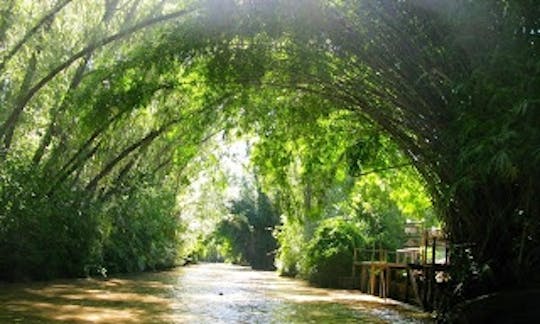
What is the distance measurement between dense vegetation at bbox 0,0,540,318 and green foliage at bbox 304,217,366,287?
18.4 ft

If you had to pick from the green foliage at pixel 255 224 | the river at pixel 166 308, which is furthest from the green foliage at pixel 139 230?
the green foliage at pixel 255 224

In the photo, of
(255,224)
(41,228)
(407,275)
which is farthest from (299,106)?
(255,224)

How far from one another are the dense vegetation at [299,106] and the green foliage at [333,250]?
221 inches

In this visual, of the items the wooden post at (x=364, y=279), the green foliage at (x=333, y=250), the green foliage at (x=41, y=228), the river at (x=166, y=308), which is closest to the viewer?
the river at (x=166, y=308)

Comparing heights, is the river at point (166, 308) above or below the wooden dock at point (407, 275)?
below

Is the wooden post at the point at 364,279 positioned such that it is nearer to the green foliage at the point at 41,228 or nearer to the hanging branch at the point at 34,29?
the green foliage at the point at 41,228

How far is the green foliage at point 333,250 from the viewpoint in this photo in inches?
811

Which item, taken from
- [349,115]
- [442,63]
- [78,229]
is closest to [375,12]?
[442,63]

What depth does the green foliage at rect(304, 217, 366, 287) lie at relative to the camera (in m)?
20.6

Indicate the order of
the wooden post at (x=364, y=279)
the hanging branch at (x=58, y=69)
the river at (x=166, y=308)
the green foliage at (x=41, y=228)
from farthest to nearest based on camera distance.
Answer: the wooden post at (x=364, y=279) → the green foliage at (x=41, y=228) → the hanging branch at (x=58, y=69) → the river at (x=166, y=308)

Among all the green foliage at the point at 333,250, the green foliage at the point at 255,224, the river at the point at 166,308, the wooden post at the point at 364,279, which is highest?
the green foliage at the point at 255,224

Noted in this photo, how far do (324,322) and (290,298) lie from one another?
15.6 ft

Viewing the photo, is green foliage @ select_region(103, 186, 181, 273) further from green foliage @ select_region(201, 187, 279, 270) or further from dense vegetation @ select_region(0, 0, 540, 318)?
green foliage @ select_region(201, 187, 279, 270)

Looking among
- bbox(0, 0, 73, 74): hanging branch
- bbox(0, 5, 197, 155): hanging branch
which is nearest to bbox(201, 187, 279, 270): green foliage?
bbox(0, 5, 197, 155): hanging branch
